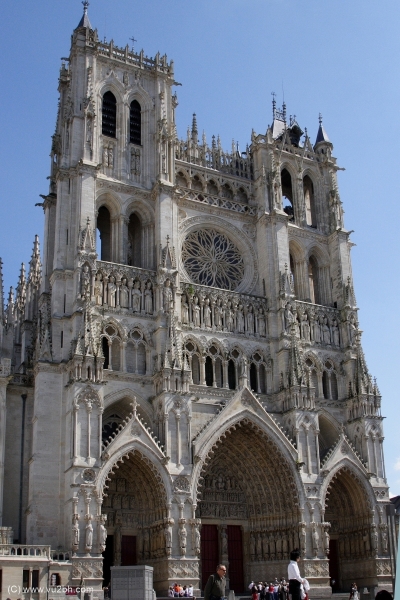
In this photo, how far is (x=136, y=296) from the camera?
3319 centimetres

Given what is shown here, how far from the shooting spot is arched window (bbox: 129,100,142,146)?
3738 cm

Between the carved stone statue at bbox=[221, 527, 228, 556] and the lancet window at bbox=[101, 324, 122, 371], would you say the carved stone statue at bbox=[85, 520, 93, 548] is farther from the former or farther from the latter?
the carved stone statue at bbox=[221, 527, 228, 556]

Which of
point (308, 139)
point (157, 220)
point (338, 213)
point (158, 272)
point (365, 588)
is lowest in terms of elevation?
point (365, 588)

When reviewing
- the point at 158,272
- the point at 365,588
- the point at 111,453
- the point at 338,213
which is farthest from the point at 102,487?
the point at 338,213

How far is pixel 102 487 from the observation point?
2808 cm

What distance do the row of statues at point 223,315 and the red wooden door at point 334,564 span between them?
34.1 feet

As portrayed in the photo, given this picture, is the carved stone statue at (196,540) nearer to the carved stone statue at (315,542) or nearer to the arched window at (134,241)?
the carved stone statue at (315,542)

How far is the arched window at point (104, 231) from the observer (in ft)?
119

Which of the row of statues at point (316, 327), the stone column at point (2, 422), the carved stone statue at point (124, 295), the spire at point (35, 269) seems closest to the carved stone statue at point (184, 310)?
the carved stone statue at point (124, 295)

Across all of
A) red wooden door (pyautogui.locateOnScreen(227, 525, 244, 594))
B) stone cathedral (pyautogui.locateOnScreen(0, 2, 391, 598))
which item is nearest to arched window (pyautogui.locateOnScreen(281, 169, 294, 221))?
stone cathedral (pyautogui.locateOnScreen(0, 2, 391, 598))

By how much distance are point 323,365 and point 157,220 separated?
428 inches

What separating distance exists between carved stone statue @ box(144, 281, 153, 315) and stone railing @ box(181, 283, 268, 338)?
160 centimetres

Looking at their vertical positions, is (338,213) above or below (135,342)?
above

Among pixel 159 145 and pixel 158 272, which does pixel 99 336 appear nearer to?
pixel 158 272
